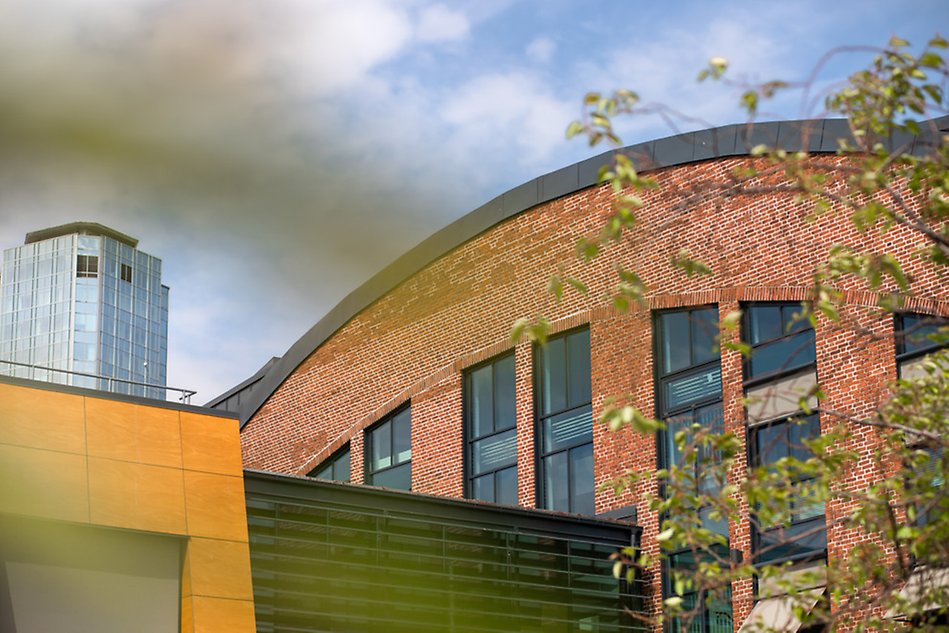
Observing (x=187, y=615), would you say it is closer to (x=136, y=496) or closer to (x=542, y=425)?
(x=136, y=496)

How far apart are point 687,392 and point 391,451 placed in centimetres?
760

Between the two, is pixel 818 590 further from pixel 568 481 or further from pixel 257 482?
pixel 257 482

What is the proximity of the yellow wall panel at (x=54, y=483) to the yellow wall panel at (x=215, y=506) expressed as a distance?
1.55 m

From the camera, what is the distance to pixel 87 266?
2152mm

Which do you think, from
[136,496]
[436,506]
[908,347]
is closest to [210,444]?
[136,496]

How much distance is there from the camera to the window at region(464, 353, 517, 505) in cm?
2436

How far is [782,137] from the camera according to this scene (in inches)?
817

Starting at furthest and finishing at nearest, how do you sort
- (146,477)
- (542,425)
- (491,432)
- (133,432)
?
(491,432) → (542,425) → (133,432) → (146,477)

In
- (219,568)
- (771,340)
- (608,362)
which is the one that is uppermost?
(608,362)

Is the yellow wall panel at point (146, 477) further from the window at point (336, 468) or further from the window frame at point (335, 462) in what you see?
the window at point (336, 468)

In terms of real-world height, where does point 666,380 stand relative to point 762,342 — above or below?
below

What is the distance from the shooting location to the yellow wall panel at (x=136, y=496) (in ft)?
51.3

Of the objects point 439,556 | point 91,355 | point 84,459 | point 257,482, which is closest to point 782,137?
point 439,556

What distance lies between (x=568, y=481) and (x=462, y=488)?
2.58 meters
